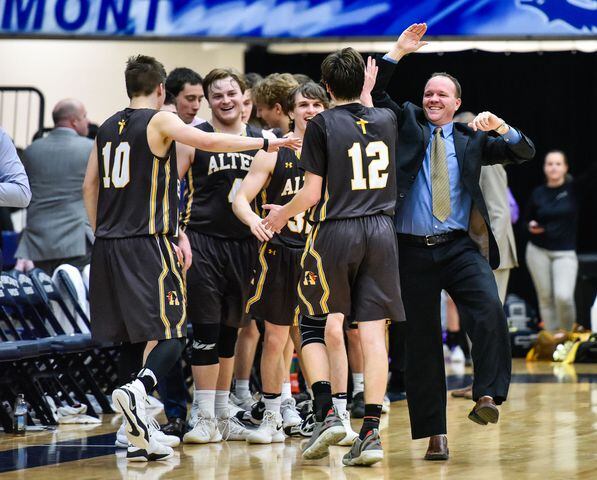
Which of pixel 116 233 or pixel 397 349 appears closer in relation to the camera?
pixel 116 233

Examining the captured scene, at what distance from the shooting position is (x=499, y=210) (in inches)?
346

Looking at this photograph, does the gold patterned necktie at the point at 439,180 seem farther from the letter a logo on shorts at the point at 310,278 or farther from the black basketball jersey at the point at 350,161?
the letter a logo on shorts at the point at 310,278

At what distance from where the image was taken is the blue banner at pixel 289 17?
11094 millimetres

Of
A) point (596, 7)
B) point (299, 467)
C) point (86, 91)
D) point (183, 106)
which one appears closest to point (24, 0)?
point (86, 91)

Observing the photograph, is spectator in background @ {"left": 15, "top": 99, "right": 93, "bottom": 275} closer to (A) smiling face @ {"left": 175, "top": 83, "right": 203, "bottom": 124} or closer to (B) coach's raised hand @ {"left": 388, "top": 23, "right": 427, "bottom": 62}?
(A) smiling face @ {"left": 175, "top": 83, "right": 203, "bottom": 124}

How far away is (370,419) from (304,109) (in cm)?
188

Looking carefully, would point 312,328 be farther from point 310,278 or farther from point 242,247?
point 242,247

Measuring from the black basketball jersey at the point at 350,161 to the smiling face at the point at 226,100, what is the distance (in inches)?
43.7

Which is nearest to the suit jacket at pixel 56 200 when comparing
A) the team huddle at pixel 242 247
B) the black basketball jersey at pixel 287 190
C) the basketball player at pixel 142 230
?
the team huddle at pixel 242 247

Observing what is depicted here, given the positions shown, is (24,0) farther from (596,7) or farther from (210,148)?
(210,148)

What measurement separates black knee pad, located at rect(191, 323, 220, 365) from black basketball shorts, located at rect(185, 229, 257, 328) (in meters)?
0.04

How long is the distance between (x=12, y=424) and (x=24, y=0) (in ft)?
16.9

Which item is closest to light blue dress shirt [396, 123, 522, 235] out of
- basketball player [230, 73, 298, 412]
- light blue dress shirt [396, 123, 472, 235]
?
light blue dress shirt [396, 123, 472, 235]

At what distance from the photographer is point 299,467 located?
575 cm
